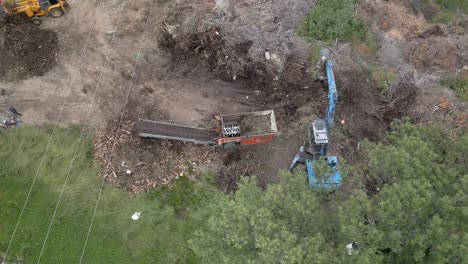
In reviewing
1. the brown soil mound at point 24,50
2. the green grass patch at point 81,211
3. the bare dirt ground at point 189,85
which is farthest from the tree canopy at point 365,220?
the brown soil mound at point 24,50

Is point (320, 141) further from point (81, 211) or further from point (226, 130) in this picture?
point (81, 211)

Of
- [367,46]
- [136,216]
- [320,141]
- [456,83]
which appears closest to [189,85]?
[136,216]

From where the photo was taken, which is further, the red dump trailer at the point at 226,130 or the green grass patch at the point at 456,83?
the green grass patch at the point at 456,83

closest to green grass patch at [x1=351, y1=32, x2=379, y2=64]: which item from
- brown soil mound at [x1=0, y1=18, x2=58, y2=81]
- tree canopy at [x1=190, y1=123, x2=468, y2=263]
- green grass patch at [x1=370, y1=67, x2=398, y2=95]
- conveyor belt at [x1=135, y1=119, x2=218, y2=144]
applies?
green grass patch at [x1=370, y1=67, x2=398, y2=95]

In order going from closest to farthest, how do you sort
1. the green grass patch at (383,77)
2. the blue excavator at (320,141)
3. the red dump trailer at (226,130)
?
the blue excavator at (320,141), the red dump trailer at (226,130), the green grass patch at (383,77)

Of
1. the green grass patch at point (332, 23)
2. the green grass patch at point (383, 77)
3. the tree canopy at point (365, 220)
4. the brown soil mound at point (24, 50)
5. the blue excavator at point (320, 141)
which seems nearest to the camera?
the tree canopy at point (365, 220)

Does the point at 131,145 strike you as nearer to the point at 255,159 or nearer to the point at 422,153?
the point at 255,159

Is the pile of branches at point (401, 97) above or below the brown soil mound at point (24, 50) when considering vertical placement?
above

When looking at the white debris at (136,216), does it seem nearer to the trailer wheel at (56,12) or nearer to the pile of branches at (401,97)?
the trailer wheel at (56,12)
